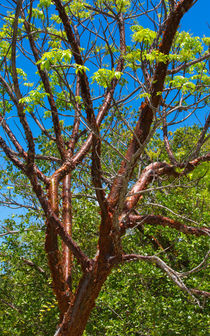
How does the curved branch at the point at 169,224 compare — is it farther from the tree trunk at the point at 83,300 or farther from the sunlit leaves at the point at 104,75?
the sunlit leaves at the point at 104,75

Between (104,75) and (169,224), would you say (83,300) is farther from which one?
(104,75)

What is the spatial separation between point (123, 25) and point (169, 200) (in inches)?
158

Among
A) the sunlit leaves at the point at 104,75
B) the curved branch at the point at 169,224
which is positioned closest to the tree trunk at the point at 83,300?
the curved branch at the point at 169,224

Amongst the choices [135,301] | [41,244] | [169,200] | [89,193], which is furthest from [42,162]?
[135,301]

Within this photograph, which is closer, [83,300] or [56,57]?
[56,57]

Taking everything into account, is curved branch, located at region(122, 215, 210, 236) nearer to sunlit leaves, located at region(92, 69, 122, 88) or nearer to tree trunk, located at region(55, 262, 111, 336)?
tree trunk, located at region(55, 262, 111, 336)

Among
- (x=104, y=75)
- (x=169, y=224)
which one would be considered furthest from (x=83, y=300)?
(x=104, y=75)

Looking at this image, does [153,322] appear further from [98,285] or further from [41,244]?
[41,244]

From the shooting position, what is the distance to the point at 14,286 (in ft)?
27.8

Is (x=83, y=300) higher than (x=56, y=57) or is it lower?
lower

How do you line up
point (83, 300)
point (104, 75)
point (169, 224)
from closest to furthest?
point (104, 75)
point (83, 300)
point (169, 224)

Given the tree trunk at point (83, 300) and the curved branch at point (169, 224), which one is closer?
the tree trunk at point (83, 300)

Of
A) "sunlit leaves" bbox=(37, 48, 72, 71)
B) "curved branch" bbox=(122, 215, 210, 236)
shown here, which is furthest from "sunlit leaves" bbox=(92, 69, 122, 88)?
"curved branch" bbox=(122, 215, 210, 236)

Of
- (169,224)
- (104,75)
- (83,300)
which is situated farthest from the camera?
(169,224)
